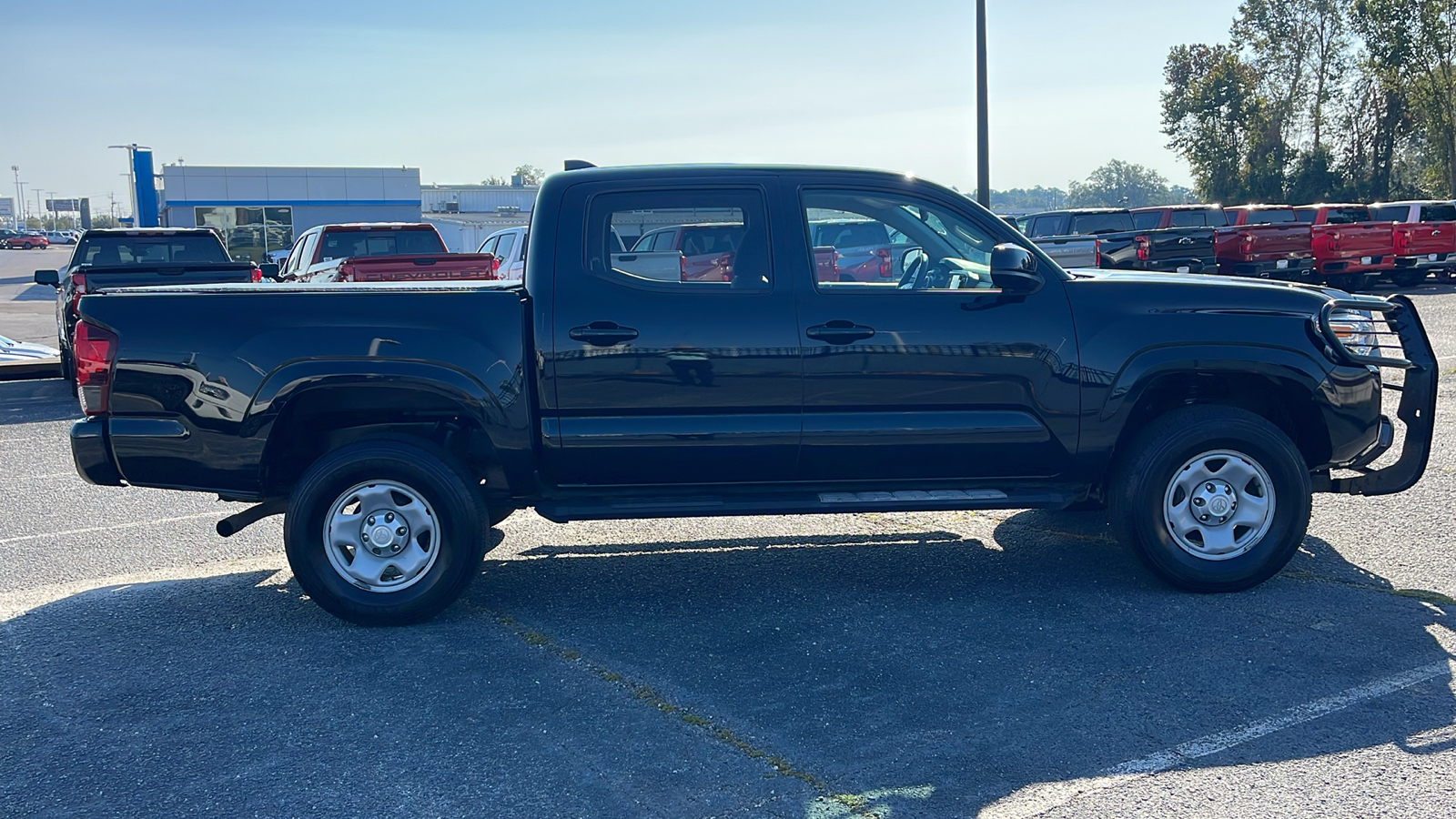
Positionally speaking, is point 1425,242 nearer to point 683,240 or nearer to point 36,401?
point 683,240

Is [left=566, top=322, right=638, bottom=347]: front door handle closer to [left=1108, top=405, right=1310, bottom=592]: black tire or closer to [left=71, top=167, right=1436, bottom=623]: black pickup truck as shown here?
[left=71, top=167, right=1436, bottom=623]: black pickup truck

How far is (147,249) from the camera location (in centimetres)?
1491

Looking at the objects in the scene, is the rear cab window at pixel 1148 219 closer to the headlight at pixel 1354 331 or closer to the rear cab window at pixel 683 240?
the headlight at pixel 1354 331

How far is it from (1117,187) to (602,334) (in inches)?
6513

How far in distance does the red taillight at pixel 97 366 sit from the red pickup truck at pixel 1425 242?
81.8 feet

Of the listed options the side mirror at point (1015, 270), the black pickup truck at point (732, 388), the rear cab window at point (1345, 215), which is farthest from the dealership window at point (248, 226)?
the side mirror at point (1015, 270)

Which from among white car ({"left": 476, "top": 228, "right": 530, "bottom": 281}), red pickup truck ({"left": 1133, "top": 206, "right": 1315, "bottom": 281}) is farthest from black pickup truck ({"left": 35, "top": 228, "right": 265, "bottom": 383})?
red pickup truck ({"left": 1133, "top": 206, "right": 1315, "bottom": 281})

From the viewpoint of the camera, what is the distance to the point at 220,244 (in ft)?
49.9

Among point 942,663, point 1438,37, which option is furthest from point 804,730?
point 1438,37

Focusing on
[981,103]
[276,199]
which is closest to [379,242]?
[981,103]

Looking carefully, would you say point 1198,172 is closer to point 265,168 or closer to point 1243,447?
point 265,168

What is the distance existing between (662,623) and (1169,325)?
103 inches

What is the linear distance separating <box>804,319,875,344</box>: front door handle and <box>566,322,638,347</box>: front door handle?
2.55ft

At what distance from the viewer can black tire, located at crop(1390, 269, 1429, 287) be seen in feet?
82.5
